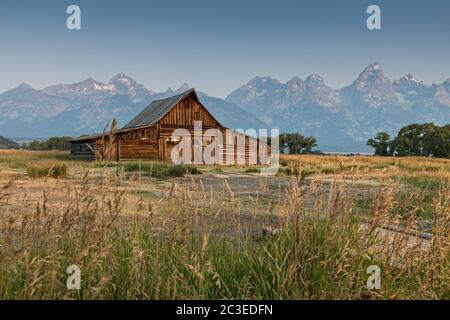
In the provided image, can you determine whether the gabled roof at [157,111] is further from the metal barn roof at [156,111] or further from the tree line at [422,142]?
the tree line at [422,142]

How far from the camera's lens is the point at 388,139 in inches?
3135

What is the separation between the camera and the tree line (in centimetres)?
6619

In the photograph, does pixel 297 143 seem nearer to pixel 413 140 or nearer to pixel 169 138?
pixel 413 140

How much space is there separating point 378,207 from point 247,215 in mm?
4939

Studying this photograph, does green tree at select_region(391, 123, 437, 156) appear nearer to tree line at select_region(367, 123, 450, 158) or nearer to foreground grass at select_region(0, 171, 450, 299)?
tree line at select_region(367, 123, 450, 158)

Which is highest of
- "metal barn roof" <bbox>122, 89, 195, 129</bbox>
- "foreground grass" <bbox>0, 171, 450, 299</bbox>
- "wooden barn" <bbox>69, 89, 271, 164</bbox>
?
"metal barn roof" <bbox>122, 89, 195, 129</bbox>

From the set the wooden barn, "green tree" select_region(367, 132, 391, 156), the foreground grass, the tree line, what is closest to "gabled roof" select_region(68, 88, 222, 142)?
the wooden barn

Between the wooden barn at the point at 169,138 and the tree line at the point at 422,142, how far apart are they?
3895 cm

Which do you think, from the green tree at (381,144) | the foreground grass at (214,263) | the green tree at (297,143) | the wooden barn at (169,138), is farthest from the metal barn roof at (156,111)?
the green tree at (381,144)

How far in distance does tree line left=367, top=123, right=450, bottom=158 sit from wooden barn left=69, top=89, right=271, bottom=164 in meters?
38.9

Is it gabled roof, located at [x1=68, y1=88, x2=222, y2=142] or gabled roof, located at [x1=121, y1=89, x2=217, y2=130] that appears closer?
gabled roof, located at [x1=68, y1=88, x2=222, y2=142]

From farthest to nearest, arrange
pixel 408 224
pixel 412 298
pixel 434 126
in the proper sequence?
pixel 434 126 → pixel 408 224 → pixel 412 298

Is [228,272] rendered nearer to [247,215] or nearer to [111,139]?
[111,139]
